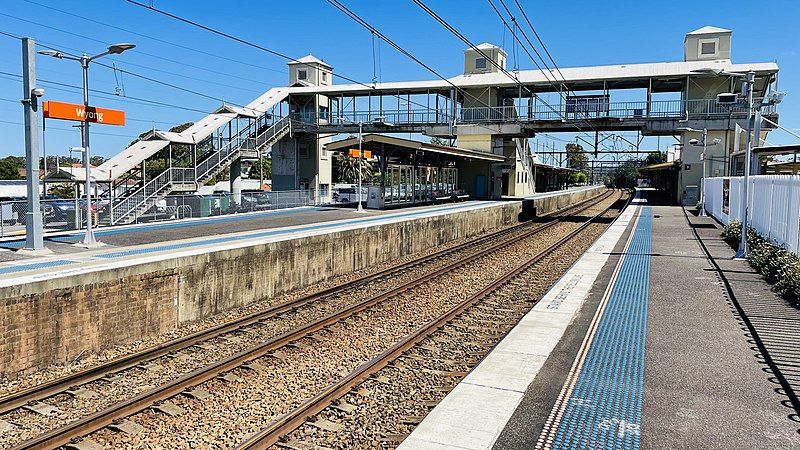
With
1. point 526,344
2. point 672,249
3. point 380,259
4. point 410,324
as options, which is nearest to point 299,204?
point 380,259

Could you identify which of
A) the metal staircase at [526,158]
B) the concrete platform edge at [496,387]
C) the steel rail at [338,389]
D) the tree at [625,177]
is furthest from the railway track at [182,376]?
the tree at [625,177]

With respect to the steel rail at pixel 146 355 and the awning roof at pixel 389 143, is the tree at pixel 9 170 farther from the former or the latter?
the steel rail at pixel 146 355

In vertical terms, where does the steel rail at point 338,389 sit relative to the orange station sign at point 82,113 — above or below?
below

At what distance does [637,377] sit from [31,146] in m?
13.8

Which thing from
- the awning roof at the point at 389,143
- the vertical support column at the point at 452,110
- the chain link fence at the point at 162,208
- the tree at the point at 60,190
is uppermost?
the vertical support column at the point at 452,110

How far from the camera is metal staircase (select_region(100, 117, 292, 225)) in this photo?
24.6m

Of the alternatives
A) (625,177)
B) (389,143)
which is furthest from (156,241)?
(625,177)

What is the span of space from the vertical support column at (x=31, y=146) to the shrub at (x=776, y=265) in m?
16.4

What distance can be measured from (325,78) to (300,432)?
178 feet

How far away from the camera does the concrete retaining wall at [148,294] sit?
886 centimetres

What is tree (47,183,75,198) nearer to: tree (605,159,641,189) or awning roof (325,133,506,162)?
awning roof (325,133,506,162)

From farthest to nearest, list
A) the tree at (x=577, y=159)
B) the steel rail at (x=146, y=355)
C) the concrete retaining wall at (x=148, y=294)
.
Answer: the tree at (x=577, y=159)
the concrete retaining wall at (x=148, y=294)
the steel rail at (x=146, y=355)

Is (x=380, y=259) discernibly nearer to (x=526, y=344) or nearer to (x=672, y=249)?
(x=672, y=249)

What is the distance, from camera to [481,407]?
22.2 ft
